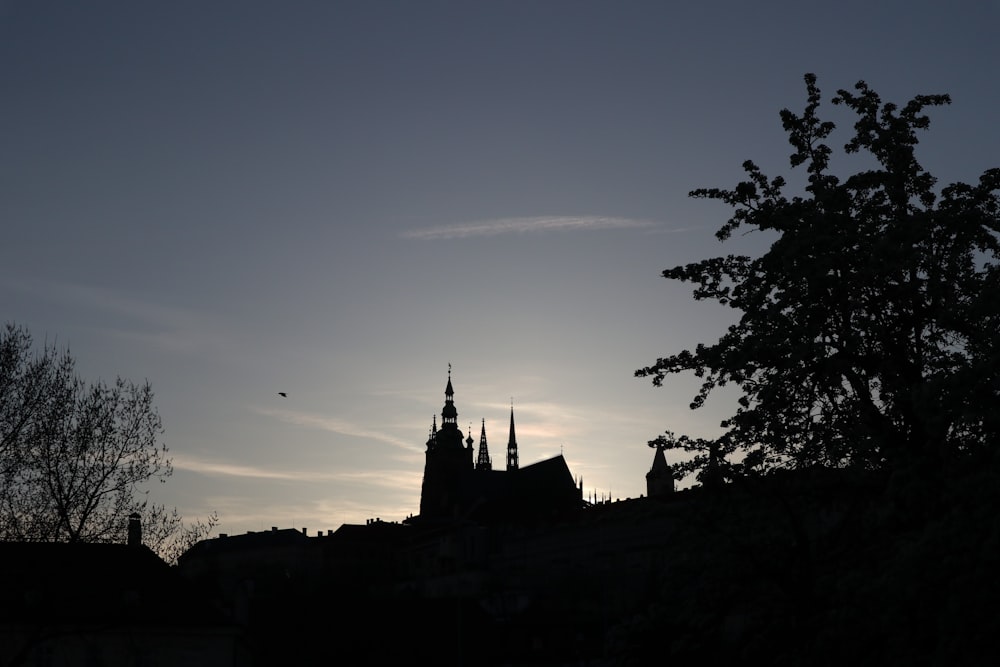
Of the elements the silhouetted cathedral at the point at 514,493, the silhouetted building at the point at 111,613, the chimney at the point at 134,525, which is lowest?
the silhouetted building at the point at 111,613

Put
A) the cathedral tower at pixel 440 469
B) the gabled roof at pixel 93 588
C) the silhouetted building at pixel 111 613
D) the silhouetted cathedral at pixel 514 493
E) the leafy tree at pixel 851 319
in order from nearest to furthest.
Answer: the leafy tree at pixel 851 319 → the gabled roof at pixel 93 588 → the silhouetted building at pixel 111 613 → the silhouetted cathedral at pixel 514 493 → the cathedral tower at pixel 440 469


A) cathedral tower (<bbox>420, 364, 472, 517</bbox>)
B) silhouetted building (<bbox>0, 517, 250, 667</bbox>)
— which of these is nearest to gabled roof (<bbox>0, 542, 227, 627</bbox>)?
silhouetted building (<bbox>0, 517, 250, 667</bbox>)

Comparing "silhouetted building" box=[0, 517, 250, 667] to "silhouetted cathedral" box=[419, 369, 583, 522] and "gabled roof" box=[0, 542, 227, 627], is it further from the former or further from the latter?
"silhouetted cathedral" box=[419, 369, 583, 522]

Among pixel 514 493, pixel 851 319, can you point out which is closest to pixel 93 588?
pixel 851 319

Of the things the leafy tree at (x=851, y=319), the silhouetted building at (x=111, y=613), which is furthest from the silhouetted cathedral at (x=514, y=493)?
the leafy tree at (x=851, y=319)

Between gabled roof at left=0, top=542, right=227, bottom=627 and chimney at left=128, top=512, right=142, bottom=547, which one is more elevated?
chimney at left=128, top=512, right=142, bottom=547

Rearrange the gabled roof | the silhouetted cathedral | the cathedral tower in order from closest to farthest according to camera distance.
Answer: the gabled roof < the silhouetted cathedral < the cathedral tower

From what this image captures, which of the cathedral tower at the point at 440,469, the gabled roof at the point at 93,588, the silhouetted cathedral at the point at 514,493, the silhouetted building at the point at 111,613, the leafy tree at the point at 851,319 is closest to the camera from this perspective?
the leafy tree at the point at 851,319

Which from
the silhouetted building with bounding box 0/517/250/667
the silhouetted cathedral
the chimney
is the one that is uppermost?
the silhouetted cathedral

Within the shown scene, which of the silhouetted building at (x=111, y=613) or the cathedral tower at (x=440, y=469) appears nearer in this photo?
the silhouetted building at (x=111, y=613)

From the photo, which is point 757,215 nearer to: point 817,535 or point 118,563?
point 817,535

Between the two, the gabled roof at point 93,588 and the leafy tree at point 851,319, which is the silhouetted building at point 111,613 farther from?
Answer: the leafy tree at point 851,319

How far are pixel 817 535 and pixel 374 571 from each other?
17930 centimetres

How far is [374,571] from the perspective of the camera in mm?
189250
